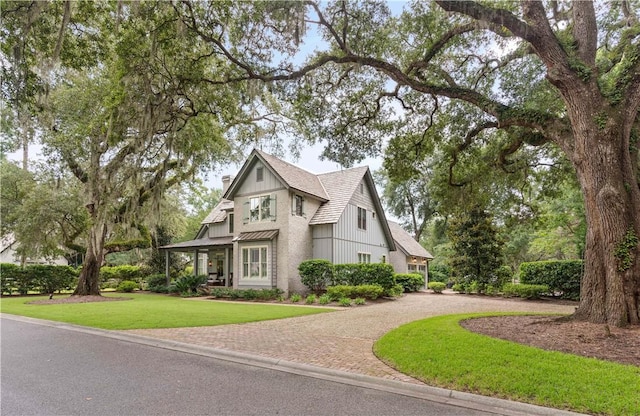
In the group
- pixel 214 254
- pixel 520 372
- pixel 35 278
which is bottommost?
pixel 520 372

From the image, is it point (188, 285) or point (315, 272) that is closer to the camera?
point (315, 272)

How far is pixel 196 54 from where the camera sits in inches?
404

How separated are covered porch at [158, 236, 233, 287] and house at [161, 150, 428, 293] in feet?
0.29

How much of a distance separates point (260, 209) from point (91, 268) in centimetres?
951

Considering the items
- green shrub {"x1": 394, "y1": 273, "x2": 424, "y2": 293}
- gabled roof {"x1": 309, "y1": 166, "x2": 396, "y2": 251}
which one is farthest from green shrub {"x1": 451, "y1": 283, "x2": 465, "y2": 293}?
gabled roof {"x1": 309, "y1": 166, "x2": 396, "y2": 251}

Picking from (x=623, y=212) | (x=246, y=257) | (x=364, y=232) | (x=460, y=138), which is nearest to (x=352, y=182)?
(x=364, y=232)

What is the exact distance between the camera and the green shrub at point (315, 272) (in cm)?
1864

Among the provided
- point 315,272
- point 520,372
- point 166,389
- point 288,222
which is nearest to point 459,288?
point 315,272

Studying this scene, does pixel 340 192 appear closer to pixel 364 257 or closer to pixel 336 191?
pixel 336 191

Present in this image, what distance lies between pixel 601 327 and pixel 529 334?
1.38 meters

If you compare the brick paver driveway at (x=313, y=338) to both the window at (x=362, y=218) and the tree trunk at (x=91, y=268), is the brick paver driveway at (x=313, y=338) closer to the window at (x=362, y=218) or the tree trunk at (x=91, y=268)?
the window at (x=362, y=218)

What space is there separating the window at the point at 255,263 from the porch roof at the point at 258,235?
70 centimetres

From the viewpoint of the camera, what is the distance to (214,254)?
2756 centimetres

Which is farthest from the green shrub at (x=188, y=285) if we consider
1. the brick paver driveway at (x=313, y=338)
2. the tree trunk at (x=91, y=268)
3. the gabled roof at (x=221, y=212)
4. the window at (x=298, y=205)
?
the brick paver driveway at (x=313, y=338)
